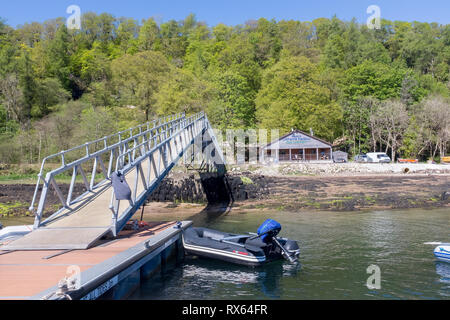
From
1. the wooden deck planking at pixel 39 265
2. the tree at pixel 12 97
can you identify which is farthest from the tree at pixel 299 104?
the wooden deck planking at pixel 39 265

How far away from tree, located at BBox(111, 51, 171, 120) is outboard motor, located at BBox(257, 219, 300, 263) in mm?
46411

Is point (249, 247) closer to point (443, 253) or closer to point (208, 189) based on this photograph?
point (443, 253)

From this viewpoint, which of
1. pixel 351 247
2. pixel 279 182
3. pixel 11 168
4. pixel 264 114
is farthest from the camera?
pixel 264 114

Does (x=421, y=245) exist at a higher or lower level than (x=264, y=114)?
lower

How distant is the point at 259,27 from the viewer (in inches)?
4719

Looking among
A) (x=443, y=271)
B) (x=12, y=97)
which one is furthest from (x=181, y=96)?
(x=443, y=271)

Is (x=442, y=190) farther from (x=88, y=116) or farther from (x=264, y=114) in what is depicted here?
(x=88, y=116)

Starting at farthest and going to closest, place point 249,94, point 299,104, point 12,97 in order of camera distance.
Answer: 1. point 249,94
2. point 12,97
3. point 299,104

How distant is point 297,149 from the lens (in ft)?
190

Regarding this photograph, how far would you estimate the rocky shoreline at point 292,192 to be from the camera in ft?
93.4

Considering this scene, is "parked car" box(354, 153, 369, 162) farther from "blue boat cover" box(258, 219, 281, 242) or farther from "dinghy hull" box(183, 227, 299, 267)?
"blue boat cover" box(258, 219, 281, 242)

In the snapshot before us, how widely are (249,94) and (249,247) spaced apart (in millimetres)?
59937

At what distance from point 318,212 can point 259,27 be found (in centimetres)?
10326

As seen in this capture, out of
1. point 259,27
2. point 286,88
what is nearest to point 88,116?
point 286,88
